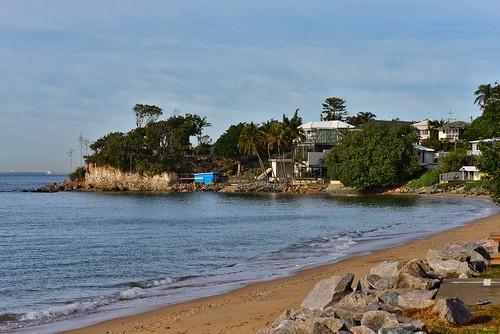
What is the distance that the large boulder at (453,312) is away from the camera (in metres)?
9.80

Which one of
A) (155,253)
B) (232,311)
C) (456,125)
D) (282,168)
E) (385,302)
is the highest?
(456,125)

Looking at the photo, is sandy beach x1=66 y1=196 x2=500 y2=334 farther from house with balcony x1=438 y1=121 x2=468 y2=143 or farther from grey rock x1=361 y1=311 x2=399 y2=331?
house with balcony x1=438 y1=121 x2=468 y2=143

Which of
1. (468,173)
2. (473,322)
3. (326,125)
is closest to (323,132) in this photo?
(326,125)

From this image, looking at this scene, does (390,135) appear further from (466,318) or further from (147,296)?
(466,318)

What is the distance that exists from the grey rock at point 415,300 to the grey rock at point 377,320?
1812mm

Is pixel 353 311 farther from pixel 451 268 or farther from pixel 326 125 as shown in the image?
pixel 326 125

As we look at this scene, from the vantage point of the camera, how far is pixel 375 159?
292ft

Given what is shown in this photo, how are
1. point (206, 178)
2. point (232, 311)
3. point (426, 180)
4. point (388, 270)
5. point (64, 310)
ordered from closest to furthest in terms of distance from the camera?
point (388, 270), point (232, 311), point (64, 310), point (426, 180), point (206, 178)

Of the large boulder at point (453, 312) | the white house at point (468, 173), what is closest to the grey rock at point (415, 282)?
the large boulder at point (453, 312)

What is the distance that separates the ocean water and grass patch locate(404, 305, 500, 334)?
7.86m

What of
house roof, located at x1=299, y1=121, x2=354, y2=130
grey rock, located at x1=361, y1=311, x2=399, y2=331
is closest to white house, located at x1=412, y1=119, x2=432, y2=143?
house roof, located at x1=299, y1=121, x2=354, y2=130

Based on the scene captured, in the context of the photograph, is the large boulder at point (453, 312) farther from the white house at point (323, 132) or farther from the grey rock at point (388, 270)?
the white house at point (323, 132)

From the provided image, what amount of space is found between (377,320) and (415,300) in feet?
6.79

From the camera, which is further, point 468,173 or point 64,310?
point 468,173
